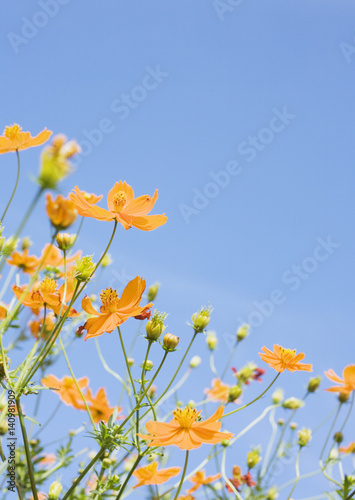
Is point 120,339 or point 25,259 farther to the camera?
point 25,259

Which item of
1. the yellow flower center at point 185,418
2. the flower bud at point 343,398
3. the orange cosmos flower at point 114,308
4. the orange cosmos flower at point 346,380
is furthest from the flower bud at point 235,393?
the orange cosmos flower at point 114,308

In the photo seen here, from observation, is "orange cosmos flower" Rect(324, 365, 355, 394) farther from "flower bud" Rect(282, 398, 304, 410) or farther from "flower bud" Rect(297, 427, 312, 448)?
"flower bud" Rect(282, 398, 304, 410)

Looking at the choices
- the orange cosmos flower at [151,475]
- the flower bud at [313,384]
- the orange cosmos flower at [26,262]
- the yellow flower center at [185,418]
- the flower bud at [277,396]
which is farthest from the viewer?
the flower bud at [277,396]

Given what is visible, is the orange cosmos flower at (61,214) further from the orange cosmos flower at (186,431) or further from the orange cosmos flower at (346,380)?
the orange cosmos flower at (346,380)

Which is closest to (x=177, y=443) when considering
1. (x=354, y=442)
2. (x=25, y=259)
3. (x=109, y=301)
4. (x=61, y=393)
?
(x=109, y=301)

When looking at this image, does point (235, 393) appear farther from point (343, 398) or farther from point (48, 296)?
point (48, 296)

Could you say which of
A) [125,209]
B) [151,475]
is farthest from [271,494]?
[125,209]

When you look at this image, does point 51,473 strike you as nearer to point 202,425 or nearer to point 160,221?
point 202,425
